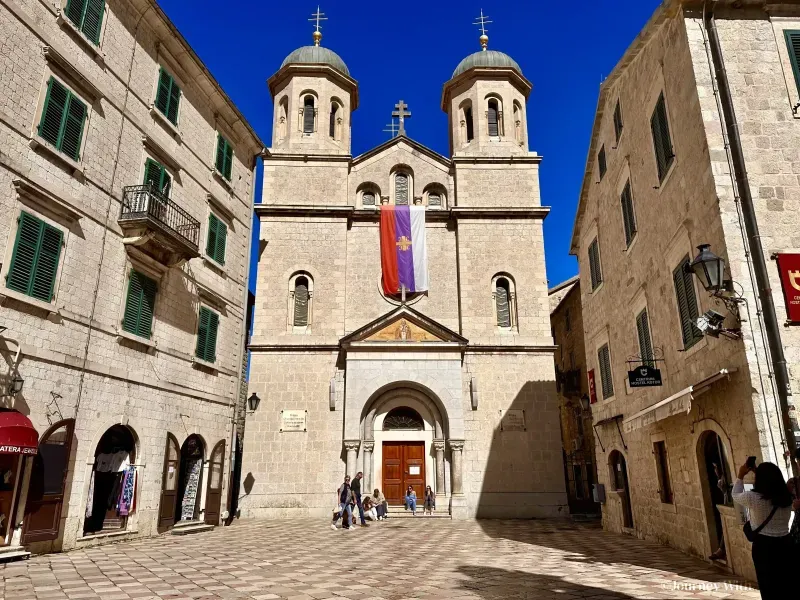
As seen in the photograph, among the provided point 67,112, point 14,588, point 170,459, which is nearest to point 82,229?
point 67,112

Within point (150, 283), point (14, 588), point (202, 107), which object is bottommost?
point (14, 588)

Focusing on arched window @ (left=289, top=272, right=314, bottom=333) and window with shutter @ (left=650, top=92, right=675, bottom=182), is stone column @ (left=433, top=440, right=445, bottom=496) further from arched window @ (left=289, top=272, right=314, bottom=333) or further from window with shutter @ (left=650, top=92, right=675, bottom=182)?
window with shutter @ (left=650, top=92, right=675, bottom=182)

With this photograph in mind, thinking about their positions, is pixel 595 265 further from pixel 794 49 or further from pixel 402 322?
pixel 794 49

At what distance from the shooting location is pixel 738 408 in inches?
322

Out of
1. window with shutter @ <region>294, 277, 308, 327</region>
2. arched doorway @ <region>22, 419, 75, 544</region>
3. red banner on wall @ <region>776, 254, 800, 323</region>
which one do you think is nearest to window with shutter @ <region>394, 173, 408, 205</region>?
window with shutter @ <region>294, 277, 308, 327</region>

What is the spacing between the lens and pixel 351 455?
19750mm

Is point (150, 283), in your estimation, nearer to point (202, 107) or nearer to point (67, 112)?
Answer: point (67, 112)

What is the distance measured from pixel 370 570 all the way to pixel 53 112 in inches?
424

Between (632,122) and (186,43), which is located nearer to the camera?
(632,122)

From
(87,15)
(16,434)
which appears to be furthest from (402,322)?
(16,434)

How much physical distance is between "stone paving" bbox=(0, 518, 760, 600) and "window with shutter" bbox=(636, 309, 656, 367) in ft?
12.8

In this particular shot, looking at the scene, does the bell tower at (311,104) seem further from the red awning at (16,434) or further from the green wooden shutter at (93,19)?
the red awning at (16,434)

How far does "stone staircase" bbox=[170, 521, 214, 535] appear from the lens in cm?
1439

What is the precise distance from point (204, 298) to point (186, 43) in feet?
23.8
